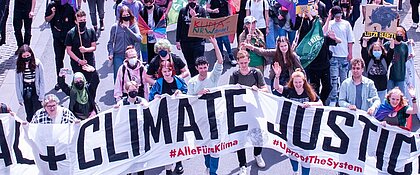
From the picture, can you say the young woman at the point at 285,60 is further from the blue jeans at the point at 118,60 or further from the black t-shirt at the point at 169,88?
the blue jeans at the point at 118,60

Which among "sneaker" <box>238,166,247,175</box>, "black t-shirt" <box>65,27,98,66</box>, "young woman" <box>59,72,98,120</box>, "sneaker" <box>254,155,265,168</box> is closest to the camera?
"young woman" <box>59,72,98,120</box>

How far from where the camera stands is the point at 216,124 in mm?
10047

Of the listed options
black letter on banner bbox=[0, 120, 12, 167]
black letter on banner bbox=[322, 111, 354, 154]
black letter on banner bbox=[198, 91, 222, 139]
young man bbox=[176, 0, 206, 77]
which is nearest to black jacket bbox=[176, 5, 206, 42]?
young man bbox=[176, 0, 206, 77]

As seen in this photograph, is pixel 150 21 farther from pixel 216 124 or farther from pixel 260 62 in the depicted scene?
pixel 216 124

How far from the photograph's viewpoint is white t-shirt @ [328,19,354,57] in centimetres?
1245

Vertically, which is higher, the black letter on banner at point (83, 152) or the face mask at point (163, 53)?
the face mask at point (163, 53)

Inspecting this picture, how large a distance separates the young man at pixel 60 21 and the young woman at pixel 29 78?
5.48 ft

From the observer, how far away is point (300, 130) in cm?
990

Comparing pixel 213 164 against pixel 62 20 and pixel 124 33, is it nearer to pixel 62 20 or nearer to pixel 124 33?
pixel 124 33

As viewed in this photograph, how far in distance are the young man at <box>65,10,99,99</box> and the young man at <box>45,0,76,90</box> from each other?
0.76 metres

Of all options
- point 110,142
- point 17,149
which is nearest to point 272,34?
point 110,142

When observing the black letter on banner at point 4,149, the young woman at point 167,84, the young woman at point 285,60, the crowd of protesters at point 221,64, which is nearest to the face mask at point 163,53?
the crowd of protesters at point 221,64

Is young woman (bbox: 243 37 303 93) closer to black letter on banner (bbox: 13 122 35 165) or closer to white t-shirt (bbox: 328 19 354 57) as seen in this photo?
white t-shirt (bbox: 328 19 354 57)

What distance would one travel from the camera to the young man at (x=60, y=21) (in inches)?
518
